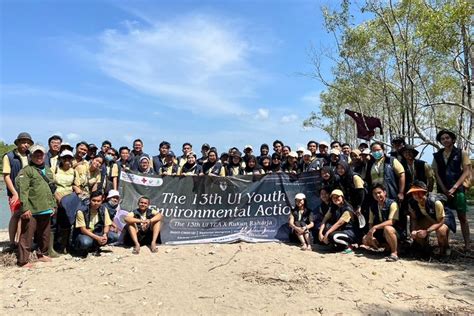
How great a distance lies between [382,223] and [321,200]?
51.6 inches

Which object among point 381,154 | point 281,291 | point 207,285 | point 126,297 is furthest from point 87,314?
point 381,154

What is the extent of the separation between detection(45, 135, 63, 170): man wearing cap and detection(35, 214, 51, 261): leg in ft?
2.99

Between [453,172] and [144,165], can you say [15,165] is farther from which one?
[453,172]

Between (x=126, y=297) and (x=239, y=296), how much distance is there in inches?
55.2

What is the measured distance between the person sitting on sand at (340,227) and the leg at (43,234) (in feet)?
14.6

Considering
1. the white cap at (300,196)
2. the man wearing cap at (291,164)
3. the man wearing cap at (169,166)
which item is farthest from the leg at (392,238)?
the man wearing cap at (169,166)

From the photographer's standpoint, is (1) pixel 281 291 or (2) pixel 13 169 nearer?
(1) pixel 281 291

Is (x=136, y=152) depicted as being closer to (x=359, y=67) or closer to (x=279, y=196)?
(x=279, y=196)

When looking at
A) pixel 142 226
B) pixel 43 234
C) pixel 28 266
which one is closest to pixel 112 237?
pixel 142 226

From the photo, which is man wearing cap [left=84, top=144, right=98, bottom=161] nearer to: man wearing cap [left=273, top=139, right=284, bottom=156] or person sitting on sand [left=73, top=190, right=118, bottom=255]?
person sitting on sand [left=73, top=190, right=118, bottom=255]

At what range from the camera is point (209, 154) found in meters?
8.20

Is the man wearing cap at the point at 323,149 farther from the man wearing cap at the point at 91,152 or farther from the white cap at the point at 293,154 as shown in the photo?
the man wearing cap at the point at 91,152

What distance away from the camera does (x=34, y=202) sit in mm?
5992

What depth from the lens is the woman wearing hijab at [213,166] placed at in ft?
26.6
